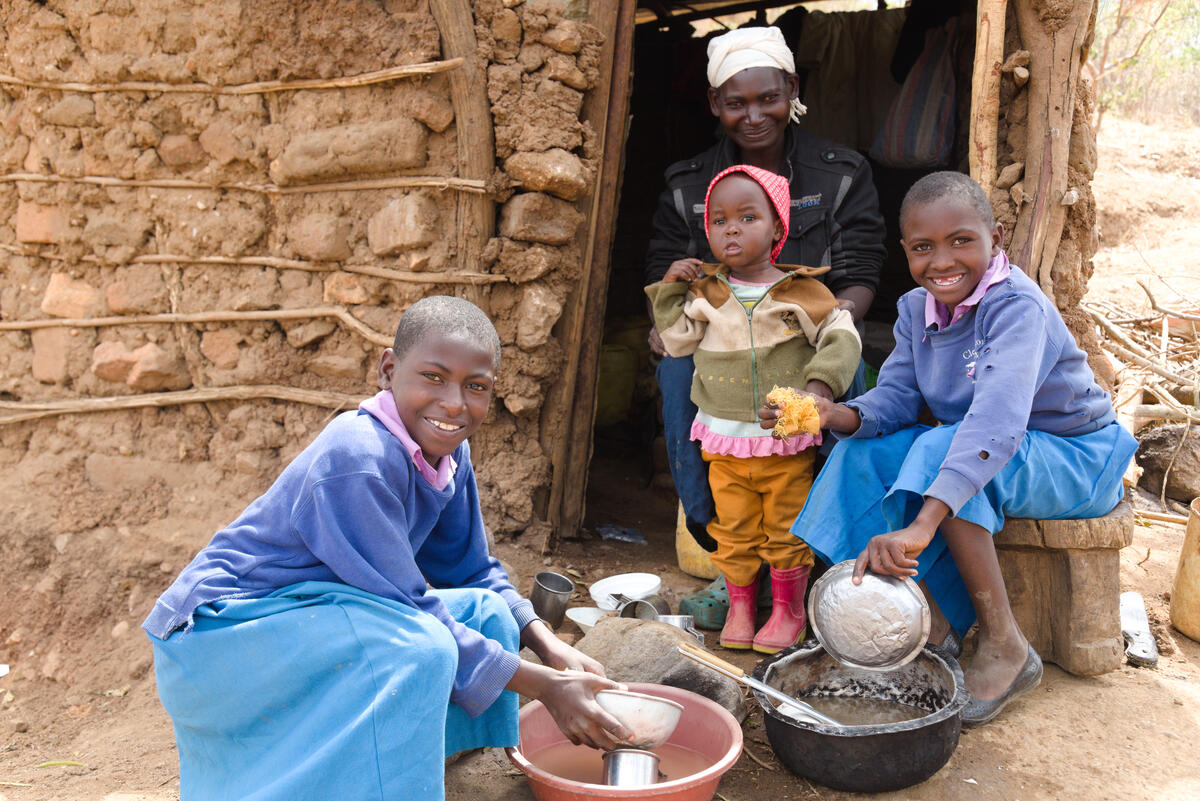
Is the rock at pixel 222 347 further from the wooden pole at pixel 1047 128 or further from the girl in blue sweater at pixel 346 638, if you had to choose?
the wooden pole at pixel 1047 128

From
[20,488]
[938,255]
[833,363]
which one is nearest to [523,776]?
[833,363]

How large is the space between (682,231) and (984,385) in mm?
1465

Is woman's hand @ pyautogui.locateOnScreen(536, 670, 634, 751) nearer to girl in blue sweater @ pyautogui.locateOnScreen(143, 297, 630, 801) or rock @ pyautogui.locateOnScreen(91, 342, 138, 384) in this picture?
girl in blue sweater @ pyautogui.locateOnScreen(143, 297, 630, 801)

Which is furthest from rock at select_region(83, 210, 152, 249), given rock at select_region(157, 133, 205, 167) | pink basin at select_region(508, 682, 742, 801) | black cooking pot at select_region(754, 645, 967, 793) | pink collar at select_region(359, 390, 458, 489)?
black cooking pot at select_region(754, 645, 967, 793)

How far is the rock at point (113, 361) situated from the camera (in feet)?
10.8

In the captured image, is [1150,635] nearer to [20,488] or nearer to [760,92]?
[760,92]

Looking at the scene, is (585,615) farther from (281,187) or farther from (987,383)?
(281,187)

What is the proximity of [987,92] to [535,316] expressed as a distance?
1.64m

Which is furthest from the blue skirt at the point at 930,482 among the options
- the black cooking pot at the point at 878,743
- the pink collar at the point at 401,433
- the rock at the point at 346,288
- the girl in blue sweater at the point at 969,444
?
the rock at the point at 346,288

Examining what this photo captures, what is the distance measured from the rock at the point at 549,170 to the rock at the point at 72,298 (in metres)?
1.52

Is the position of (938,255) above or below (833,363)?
above

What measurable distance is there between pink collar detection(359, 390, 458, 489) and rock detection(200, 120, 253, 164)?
1737 mm

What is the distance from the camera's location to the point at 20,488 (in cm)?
328

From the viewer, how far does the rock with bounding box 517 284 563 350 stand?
3.28m
